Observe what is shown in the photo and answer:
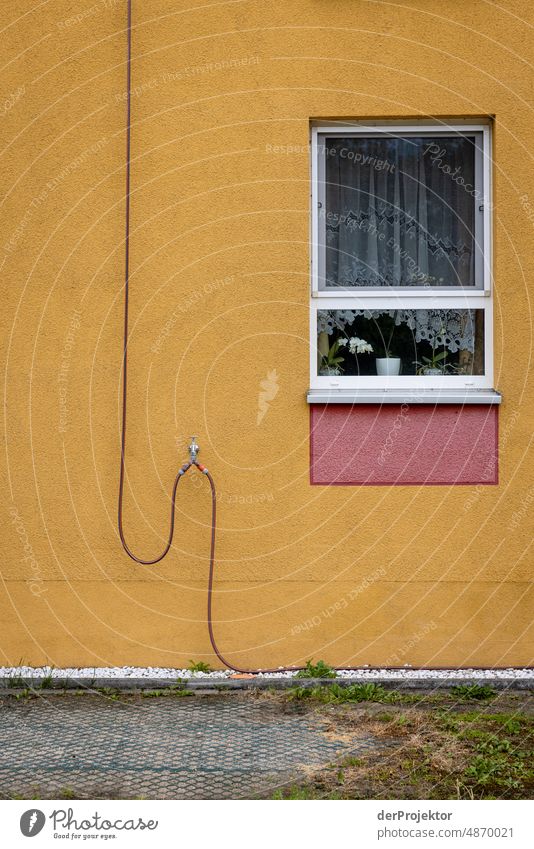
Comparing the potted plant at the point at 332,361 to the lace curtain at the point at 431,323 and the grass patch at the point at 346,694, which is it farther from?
the grass patch at the point at 346,694

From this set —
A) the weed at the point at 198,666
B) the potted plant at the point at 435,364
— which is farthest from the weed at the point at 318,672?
the potted plant at the point at 435,364

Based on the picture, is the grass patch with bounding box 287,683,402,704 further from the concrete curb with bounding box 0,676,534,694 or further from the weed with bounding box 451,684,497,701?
the weed with bounding box 451,684,497,701

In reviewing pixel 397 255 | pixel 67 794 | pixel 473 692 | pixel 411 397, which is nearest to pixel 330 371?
pixel 411 397

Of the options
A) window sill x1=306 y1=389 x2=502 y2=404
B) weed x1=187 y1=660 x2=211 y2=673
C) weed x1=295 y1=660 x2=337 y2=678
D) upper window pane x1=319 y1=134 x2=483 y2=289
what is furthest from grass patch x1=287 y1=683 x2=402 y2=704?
upper window pane x1=319 y1=134 x2=483 y2=289

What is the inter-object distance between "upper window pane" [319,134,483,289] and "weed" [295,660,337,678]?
8.06 ft

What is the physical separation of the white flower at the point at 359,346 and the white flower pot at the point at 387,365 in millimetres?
92

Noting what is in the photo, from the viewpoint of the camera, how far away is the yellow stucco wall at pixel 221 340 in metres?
6.77

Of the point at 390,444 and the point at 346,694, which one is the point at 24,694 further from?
the point at 390,444

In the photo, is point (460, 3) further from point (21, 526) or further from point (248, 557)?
point (21, 526)

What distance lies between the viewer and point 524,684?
6.52m

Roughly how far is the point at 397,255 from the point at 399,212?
0.29 metres

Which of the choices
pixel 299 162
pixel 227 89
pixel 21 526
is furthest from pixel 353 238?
pixel 21 526

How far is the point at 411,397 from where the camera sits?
6820mm

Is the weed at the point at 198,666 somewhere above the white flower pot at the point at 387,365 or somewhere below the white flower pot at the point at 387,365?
below
